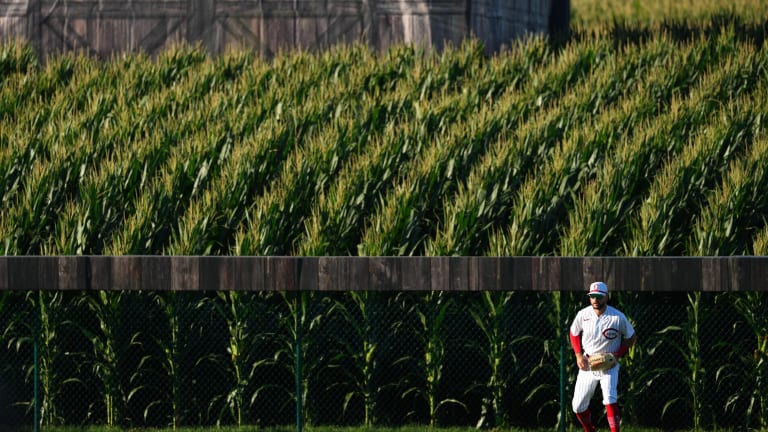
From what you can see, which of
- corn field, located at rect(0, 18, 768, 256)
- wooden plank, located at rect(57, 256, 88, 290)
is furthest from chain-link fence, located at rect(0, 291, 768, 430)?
corn field, located at rect(0, 18, 768, 256)

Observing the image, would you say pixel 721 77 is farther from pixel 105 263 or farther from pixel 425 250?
pixel 105 263

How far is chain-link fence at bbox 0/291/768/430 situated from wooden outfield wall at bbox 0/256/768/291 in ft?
2.26

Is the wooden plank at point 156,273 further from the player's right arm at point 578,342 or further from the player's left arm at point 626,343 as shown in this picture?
the player's left arm at point 626,343

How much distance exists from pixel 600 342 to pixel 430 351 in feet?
7.67

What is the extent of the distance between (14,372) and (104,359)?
3.40ft

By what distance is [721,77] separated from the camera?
847 inches

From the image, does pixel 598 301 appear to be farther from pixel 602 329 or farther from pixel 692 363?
pixel 692 363

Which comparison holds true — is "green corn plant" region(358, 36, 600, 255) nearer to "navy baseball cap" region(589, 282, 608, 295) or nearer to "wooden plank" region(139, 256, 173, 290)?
"wooden plank" region(139, 256, 173, 290)

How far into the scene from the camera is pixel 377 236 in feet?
47.9

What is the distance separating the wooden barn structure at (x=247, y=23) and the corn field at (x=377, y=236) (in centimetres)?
354

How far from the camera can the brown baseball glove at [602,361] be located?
11.8 m

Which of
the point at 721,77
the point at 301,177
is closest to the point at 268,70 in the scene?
the point at 301,177

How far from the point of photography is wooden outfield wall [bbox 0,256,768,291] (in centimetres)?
1245

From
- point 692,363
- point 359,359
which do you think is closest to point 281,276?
point 359,359
